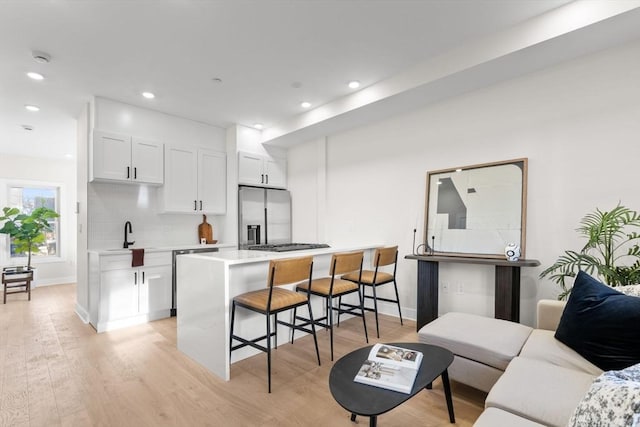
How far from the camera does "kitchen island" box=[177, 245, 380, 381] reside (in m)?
2.52

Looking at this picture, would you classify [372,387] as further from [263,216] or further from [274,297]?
[263,216]

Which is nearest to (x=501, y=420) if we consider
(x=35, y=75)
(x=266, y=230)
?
(x=266, y=230)

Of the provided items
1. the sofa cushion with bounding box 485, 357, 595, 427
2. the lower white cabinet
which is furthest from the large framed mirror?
the lower white cabinet

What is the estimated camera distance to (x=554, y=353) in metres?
1.85

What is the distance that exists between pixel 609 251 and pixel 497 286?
89cm

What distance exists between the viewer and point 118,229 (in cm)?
439

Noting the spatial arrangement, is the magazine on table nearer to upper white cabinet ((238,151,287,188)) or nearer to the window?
upper white cabinet ((238,151,287,188))

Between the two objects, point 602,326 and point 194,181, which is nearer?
point 602,326

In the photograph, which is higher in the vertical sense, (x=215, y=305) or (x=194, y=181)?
(x=194, y=181)

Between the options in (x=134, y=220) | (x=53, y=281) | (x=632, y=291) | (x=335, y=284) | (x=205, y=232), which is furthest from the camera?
(x=53, y=281)

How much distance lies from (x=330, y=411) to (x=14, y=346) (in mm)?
3418

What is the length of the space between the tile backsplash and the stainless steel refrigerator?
783mm

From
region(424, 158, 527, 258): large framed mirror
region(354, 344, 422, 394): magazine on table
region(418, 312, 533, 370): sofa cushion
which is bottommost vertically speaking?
region(418, 312, 533, 370): sofa cushion

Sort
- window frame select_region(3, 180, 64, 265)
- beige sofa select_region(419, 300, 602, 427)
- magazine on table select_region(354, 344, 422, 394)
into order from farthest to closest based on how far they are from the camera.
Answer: window frame select_region(3, 180, 64, 265) → magazine on table select_region(354, 344, 422, 394) → beige sofa select_region(419, 300, 602, 427)
